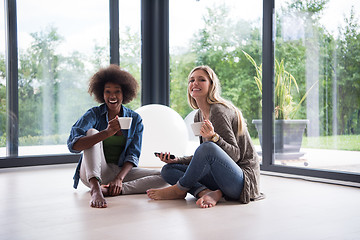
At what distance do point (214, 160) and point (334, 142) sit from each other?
157 centimetres

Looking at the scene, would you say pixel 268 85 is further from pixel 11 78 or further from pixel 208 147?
pixel 11 78

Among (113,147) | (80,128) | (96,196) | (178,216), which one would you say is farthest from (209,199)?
(80,128)

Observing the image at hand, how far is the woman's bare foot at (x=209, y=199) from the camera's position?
2.32 m

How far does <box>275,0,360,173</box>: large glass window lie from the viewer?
3201 millimetres

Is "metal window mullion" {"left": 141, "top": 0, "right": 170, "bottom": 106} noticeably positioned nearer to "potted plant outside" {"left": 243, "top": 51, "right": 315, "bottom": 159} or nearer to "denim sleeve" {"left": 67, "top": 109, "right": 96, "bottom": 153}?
"potted plant outside" {"left": 243, "top": 51, "right": 315, "bottom": 159}

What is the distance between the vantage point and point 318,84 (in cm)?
347

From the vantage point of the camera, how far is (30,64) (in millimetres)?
4281

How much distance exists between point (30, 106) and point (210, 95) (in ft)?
8.48

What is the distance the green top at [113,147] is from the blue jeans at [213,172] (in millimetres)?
554

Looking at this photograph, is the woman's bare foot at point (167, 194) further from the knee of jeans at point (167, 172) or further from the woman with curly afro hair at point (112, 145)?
the woman with curly afro hair at point (112, 145)

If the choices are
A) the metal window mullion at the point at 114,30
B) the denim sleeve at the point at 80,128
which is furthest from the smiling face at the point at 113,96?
the metal window mullion at the point at 114,30

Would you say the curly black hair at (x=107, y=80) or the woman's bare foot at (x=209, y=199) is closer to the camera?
the woman's bare foot at (x=209, y=199)

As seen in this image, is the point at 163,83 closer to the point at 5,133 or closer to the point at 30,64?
the point at 30,64

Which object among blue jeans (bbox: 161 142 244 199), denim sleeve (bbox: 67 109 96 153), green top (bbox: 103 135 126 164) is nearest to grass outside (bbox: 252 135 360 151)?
blue jeans (bbox: 161 142 244 199)
